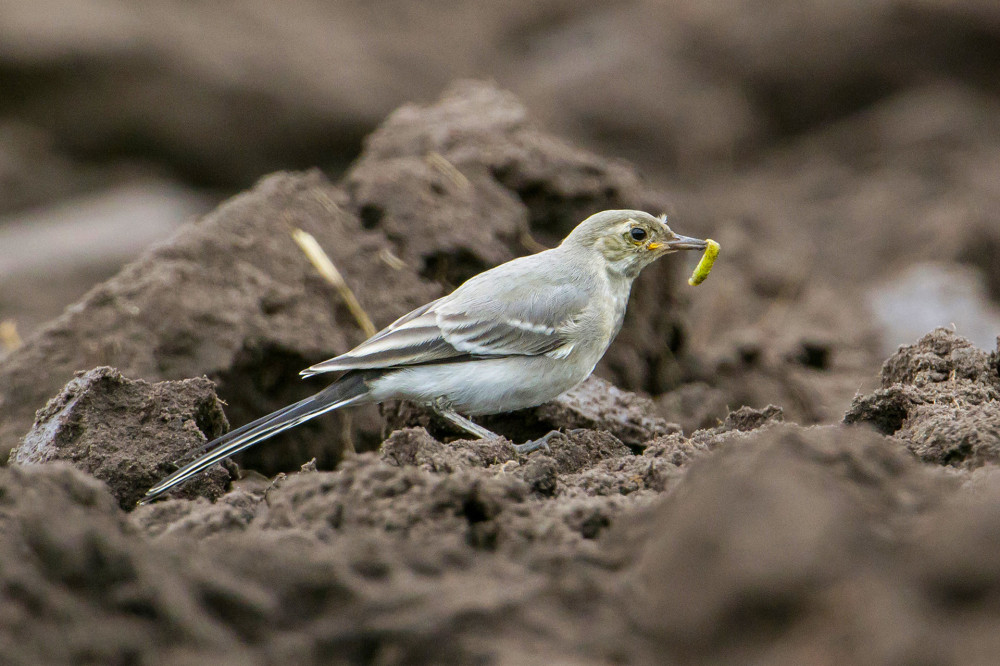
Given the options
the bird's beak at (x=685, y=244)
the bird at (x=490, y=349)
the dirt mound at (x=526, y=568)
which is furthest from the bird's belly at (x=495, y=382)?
the dirt mound at (x=526, y=568)

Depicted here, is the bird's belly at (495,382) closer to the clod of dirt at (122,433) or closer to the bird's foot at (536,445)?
the bird's foot at (536,445)

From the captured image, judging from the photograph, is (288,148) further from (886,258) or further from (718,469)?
(718,469)

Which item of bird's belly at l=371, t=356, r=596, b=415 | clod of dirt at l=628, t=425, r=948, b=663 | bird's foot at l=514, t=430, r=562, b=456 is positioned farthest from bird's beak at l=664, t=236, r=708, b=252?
clod of dirt at l=628, t=425, r=948, b=663

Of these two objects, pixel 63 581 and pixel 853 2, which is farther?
pixel 853 2

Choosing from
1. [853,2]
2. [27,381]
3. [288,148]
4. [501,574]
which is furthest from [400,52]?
[501,574]

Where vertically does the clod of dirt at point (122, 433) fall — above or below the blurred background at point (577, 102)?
below
